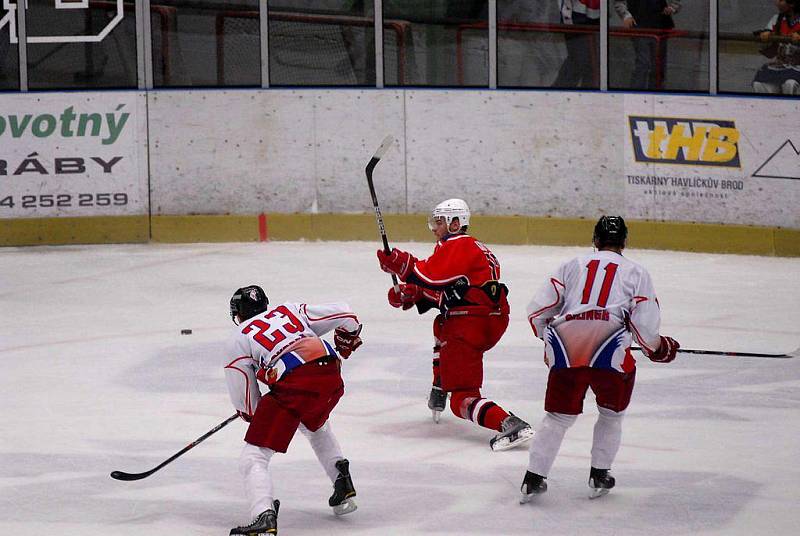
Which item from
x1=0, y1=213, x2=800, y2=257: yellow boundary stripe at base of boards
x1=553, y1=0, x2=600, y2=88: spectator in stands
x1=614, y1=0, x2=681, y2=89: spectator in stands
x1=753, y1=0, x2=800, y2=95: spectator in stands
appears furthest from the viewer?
x1=0, y1=213, x2=800, y2=257: yellow boundary stripe at base of boards

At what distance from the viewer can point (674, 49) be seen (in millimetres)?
11852

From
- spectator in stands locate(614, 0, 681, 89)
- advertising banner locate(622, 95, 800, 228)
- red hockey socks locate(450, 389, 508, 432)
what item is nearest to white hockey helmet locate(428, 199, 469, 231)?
red hockey socks locate(450, 389, 508, 432)

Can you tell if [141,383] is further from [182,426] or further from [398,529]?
A: [398,529]

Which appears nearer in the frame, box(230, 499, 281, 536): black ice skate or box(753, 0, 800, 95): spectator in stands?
box(230, 499, 281, 536): black ice skate

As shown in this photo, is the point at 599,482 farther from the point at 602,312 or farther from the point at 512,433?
the point at 512,433

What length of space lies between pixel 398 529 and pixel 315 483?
28.3 inches

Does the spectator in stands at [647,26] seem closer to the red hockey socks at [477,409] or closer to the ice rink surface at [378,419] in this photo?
the ice rink surface at [378,419]

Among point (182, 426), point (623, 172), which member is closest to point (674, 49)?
point (623, 172)

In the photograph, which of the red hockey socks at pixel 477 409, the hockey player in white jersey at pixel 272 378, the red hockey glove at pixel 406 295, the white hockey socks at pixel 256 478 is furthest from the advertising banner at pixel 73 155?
the white hockey socks at pixel 256 478

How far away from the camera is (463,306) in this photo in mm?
6602

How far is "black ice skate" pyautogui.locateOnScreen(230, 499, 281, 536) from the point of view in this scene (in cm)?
504

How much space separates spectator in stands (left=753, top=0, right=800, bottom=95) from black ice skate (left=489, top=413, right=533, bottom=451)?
5.76 metres

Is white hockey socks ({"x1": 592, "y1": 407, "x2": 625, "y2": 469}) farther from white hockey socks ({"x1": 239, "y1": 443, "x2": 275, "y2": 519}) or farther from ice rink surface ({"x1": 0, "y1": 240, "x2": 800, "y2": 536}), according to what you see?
white hockey socks ({"x1": 239, "y1": 443, "x2": 275, "y2": 519})

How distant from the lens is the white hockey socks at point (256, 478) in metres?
5.09
